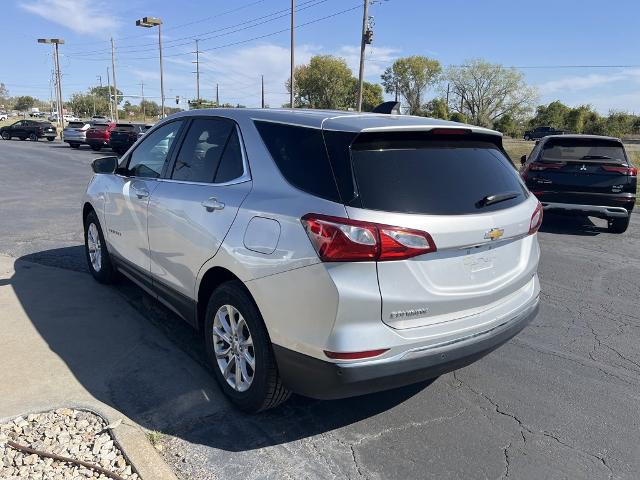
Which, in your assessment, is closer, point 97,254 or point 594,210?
point 97,254

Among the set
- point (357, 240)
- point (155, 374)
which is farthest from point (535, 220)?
point (155, 374)

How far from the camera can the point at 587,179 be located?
8789mm

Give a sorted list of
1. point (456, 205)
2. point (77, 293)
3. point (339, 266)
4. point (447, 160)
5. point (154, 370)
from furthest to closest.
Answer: point (77, 293), point (154, 370), point (447, 160), point (456, 205), point (339, 266)

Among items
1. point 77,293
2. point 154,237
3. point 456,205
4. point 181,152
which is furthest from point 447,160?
point 77,293

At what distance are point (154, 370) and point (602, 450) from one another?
283 cm

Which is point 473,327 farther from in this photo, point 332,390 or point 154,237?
point 154,237

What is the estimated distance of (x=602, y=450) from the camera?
9.60 ft

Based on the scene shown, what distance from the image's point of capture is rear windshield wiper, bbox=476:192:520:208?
9.64ft

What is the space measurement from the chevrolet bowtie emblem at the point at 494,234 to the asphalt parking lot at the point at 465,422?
1142 millimetres

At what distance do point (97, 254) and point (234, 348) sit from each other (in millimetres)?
2958

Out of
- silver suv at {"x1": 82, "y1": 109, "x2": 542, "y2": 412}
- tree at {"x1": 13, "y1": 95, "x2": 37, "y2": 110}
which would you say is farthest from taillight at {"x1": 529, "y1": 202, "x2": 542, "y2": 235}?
tree at {"x1": 13, "y1": 95, "x2": 37, "y2": 110}

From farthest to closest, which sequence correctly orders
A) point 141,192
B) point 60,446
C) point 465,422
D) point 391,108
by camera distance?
point 141,192 < point 391,108 < point 465,422 < point 60,446

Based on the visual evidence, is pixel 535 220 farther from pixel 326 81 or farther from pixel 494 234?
pixel 326 81

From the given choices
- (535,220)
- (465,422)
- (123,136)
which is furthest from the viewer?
(123,136)
